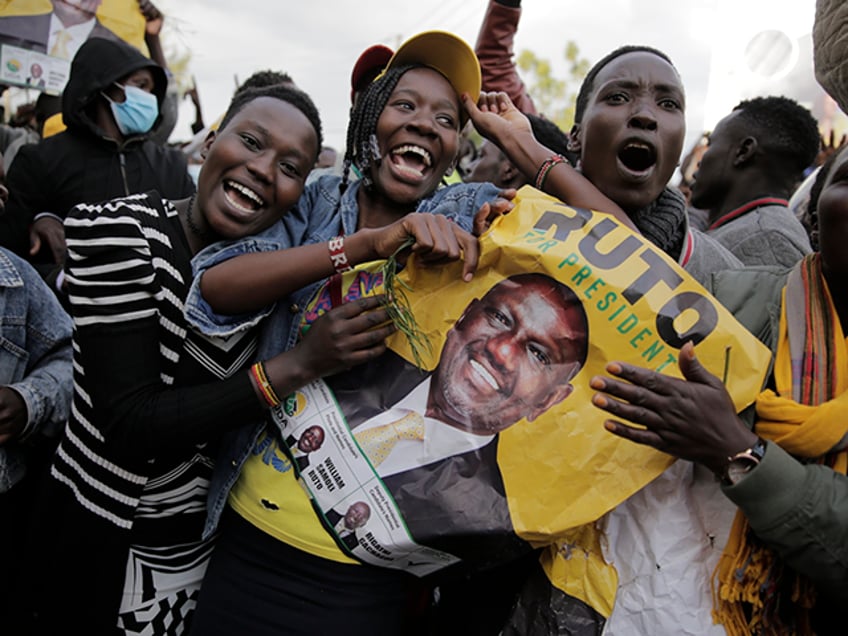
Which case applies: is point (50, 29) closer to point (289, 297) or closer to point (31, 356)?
point (31, 356)

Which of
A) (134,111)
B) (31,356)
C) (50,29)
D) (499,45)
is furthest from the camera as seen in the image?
(50,29)

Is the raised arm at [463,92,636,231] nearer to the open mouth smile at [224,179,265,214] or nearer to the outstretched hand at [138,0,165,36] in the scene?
the open mouth smile at [224,179,265,214]

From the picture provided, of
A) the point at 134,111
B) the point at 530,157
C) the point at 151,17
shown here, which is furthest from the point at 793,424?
the point at 151,17

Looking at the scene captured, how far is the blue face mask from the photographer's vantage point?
3385 mm

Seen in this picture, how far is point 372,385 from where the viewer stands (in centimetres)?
157

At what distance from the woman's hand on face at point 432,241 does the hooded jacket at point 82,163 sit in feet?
7.86

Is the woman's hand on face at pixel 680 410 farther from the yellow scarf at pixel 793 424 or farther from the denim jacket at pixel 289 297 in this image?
the denim jacket at pixel 289 297

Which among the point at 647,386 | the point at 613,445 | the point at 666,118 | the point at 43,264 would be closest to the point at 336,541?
the point at 613,445

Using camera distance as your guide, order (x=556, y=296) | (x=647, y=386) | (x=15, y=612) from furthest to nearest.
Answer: (x=15, y=612)
(x=556, y=296)
(x=647, y=386)

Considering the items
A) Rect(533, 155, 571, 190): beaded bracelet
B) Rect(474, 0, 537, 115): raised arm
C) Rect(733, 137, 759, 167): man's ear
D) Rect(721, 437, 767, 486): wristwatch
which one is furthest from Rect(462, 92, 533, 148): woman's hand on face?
Rect(733, 137, 759, 167): man's ear

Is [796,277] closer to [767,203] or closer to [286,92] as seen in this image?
[286,92]

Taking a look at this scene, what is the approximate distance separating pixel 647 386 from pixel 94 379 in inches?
51.5

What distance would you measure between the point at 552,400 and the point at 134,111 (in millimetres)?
2982

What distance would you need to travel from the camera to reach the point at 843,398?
125cm
